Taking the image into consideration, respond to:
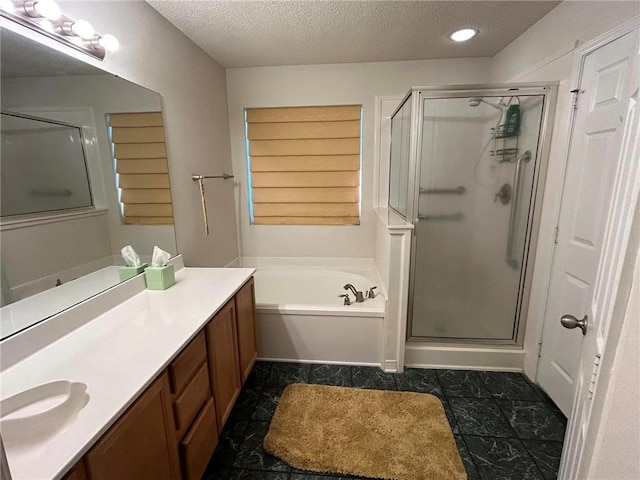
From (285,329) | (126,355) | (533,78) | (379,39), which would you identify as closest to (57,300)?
(126,355)

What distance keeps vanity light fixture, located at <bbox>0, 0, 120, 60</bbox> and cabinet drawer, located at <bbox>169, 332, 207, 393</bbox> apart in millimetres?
1300

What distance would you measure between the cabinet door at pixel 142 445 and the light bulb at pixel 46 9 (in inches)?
52.8

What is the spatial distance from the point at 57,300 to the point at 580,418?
1.78 meters

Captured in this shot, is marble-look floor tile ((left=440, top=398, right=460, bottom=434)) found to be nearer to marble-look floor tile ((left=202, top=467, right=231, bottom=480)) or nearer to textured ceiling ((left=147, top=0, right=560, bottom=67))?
marble-look floor tile ((left=202, top=467, right=231, bottom=480))

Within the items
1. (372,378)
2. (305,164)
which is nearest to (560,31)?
(305,164)

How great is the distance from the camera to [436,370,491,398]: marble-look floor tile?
1940mm

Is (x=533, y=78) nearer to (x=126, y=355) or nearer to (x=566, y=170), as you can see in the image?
(x=566, y=170)

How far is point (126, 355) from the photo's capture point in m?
1.03

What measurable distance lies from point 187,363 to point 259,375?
1.12 meters

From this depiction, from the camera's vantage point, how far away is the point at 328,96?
2.83 meters

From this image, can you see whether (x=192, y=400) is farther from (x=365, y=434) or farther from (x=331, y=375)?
(x=331, y=375)

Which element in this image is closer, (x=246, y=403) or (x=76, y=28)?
(x=76, y=28)

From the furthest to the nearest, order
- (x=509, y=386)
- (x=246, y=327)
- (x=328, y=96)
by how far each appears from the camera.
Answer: (x=328, y=96)
(x=509, y=386)
(x=246, y=327)

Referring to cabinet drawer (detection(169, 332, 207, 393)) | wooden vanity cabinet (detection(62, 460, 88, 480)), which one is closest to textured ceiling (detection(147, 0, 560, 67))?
cabinet drawer (detection(169, 332, 207, 393))
